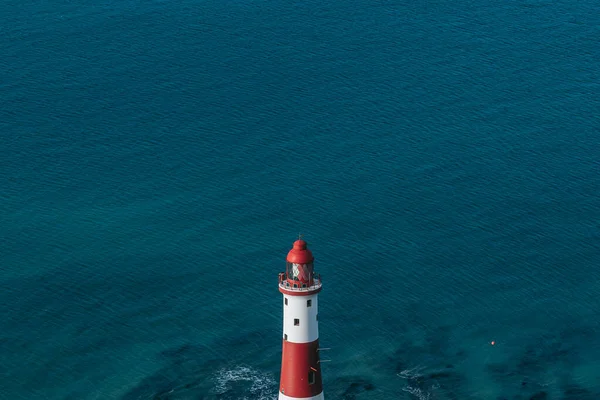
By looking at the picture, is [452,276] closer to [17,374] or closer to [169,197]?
[169,197]

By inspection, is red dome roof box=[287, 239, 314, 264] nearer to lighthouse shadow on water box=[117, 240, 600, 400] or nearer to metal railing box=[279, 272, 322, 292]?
metal railing box=[279, 272, 322, 292]

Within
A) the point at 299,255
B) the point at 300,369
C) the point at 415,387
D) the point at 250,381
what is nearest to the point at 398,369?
the point at 415,387

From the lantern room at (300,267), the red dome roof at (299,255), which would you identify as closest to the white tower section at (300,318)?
the lantern room at (300,267)

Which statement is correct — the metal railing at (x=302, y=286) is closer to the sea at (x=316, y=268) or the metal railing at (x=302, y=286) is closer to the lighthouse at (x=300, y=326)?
the lighthouse at (x=300, y=326)

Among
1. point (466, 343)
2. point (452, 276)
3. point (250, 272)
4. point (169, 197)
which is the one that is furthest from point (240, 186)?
point (466, 343)

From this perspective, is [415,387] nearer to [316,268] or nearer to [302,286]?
[316,268]

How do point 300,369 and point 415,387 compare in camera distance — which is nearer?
point 300,369
